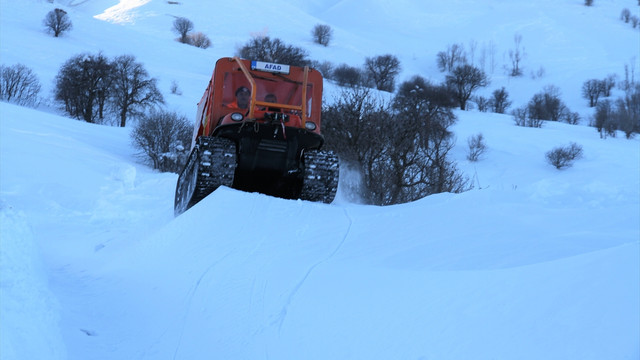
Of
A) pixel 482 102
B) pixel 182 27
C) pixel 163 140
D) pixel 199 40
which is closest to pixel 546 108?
pixel 482 102

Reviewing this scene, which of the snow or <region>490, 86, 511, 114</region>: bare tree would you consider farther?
<region>490, 86, 511, 114</region>: bare tree

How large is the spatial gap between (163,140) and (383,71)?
1035 inches

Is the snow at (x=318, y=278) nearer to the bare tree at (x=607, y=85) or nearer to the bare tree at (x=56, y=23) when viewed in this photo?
the bare tree at (x=56, y=23)

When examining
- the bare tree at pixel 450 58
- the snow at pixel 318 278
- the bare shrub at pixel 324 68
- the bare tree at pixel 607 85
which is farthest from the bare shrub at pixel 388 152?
the bare tree at pixel 450 58

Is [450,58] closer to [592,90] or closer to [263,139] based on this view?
[592,90]

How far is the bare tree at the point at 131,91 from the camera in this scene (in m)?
30.6

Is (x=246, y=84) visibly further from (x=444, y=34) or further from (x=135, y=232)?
(x=444, y=34)

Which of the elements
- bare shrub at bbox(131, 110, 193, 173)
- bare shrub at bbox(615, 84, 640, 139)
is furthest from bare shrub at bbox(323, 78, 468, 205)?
bare shrub at bbox(615, 84, 640, 139)

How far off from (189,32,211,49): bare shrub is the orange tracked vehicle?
46.3 m

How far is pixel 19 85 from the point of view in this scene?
2945cm

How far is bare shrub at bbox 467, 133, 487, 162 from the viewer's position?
25500mm

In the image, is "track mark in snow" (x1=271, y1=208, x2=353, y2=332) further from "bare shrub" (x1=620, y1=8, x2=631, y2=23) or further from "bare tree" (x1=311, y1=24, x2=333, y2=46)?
"bare shrub" (x1=620, y1=8, x2=631, y2=23)

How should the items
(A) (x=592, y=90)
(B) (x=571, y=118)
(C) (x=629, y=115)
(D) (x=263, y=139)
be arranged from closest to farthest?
(D) (x=263, y=139), (C) (x=629, y=115), (B) (x=571, y=118), (A) (x=592, y=90)

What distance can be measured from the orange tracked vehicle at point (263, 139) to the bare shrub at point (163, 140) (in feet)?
52.5
